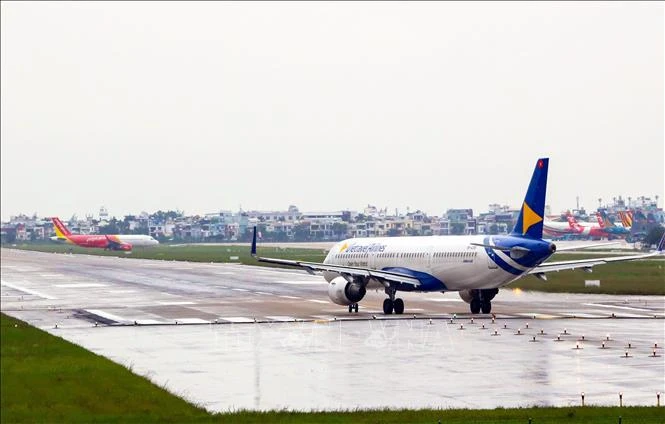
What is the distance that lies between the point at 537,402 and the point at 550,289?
53.8m

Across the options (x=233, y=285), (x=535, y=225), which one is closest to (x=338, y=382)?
(x=535, y=225)

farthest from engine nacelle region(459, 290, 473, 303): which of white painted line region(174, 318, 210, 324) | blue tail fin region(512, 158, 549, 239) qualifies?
white painted line region(174, 318, 210, 324)

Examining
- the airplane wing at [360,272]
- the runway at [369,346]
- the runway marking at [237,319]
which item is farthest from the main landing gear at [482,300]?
the runway marking at [237,319]

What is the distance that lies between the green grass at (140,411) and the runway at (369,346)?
132 cm

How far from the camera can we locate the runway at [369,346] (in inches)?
1253

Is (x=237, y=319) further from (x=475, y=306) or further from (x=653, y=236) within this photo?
(x=653, y=236)

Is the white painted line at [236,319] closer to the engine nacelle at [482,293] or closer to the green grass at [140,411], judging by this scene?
the engine nacelle at [482,293]

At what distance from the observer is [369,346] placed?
145 feet

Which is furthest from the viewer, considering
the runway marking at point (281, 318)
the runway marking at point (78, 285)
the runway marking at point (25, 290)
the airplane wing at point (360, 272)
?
the runway marking at point (78, 285)

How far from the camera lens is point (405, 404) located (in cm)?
2961

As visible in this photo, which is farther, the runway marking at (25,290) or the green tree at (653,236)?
the green tree at (653,236)

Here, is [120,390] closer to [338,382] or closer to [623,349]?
[338,382]

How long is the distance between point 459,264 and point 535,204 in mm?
5481

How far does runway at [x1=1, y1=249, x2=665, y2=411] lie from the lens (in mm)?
31828
